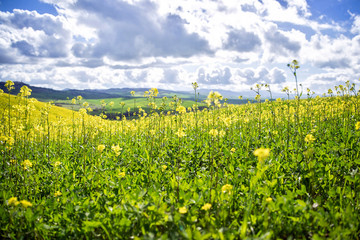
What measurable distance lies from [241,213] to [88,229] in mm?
2088

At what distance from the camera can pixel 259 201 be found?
2.88 m

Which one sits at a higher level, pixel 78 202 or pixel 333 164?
pixel 333 164

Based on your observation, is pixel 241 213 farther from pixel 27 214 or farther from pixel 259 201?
pixel 27 214

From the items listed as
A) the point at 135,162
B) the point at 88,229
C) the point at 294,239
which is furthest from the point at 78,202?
the point at 294,239

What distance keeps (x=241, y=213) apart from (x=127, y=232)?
1615 millimetres

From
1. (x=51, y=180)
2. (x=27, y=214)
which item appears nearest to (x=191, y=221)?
(x=27, y=214)

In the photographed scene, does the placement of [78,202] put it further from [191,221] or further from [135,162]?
[135,162]

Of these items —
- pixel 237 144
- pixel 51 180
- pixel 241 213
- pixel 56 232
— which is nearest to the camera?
pixel 56 232

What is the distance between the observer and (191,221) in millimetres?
2404

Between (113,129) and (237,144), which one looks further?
(113,129)

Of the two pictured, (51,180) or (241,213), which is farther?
(51,180)

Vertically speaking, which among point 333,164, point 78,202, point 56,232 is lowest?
point 56,232

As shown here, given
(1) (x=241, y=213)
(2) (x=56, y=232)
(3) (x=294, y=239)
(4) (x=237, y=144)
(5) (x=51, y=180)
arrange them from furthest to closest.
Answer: (4) (x=237, y=144)
(5) (x=51, y=180)
(1) (x=241, y=213)
(2) (x=56, y=232)
(3) (x=294, y=239)

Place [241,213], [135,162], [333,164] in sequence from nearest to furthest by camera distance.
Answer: [241,213] < [333,164] < [135,162]
